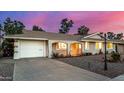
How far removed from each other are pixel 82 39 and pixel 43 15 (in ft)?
44.8

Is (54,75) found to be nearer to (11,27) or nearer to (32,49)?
(32,49)

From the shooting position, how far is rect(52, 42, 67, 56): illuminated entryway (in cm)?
2431

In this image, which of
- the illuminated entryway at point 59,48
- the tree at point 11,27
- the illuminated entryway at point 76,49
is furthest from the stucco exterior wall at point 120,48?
the tree at point 11,27

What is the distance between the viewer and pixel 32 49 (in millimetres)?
22469

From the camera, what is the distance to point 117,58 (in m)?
19.9

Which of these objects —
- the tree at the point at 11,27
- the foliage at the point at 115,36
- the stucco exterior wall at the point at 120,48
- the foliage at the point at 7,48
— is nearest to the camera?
the foliage at the point at 7,48

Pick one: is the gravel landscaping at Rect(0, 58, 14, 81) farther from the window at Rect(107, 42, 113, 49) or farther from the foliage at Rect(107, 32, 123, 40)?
the foliage at Rect(107, 32, 123, 40)

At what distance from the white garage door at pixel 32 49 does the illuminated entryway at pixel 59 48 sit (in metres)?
1.59

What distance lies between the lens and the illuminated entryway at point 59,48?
2431cm

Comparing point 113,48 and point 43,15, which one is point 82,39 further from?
point 43,15

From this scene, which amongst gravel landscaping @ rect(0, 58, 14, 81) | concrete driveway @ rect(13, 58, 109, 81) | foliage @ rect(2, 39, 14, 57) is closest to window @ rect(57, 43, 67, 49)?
foliage @ rect(2, 39, 14, 57)

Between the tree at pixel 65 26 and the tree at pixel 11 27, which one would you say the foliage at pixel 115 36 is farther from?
the tree at pixel 11 27
